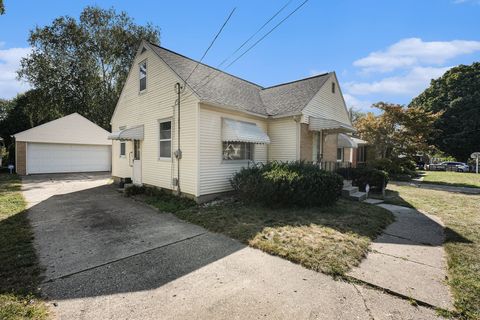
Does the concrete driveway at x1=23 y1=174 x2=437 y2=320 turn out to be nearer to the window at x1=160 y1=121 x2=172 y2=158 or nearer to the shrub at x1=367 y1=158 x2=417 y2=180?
the window at x1=160 y1=121 x2=172 y2=158

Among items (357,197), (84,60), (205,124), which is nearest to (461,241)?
(357,197)

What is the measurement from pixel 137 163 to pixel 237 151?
16.8ft

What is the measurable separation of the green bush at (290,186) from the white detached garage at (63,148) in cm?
1836

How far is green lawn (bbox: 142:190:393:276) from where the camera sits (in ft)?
13.6

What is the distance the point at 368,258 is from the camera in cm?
418

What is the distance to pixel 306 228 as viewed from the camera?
18.4ft

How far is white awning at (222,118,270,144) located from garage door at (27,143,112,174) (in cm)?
1752

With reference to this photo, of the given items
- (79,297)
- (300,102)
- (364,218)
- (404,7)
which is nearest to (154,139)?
(300,102)

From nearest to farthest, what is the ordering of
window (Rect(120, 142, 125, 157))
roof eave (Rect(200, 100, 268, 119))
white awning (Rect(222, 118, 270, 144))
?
roof eave (Rect(200, 100, 268, 119)), white awning (Rect(222, 118, 270, 144)), window (Rect(120, 142, 125, 157))

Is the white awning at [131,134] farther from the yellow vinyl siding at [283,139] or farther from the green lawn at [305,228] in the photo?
Result: the yellow vinyl siding at [283,139]

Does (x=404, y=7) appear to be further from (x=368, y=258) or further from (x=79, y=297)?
(x=79, y=297)

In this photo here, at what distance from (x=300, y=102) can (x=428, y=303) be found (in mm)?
8773

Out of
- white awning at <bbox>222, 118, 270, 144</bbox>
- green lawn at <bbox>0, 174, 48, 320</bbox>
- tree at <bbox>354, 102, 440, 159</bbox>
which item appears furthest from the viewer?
tree at <bbox>354, 102, 440, 159</bbox>

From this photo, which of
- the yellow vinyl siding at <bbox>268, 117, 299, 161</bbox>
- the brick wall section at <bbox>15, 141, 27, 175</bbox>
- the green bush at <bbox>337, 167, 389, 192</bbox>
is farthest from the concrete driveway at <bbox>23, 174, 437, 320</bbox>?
the brick wall section at <bbox>15, 141, 27, 175</bbox>
